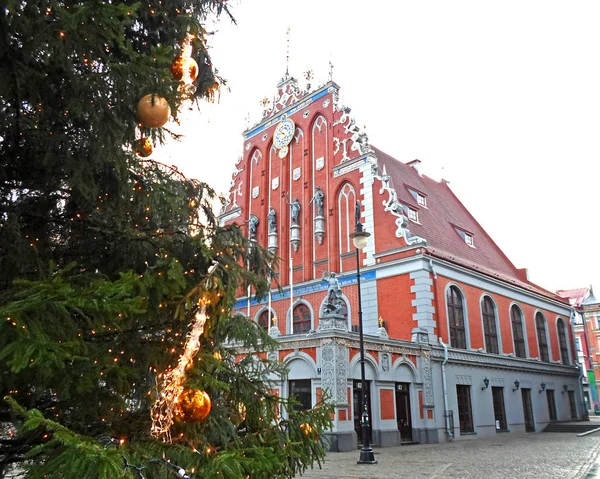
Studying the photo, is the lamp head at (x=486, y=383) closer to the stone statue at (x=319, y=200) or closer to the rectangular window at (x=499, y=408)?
the rectangular window at (x=499, y=408)

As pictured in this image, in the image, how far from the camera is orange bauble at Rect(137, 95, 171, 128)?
3.38m

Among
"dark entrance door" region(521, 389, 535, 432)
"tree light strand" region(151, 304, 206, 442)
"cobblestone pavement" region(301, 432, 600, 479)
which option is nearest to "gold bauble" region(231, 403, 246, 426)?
"tree light strand" region(151, 304, 206, 442)

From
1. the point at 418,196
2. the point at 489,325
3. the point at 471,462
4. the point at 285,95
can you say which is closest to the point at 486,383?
the point at 489,325

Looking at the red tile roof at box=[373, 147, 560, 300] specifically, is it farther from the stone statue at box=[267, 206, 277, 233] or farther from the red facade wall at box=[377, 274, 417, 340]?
the stone statue at box=[267, 206, 277, 233]

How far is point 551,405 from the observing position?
1057 inches

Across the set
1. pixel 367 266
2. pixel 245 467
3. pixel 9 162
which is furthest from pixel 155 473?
pixel 367 266

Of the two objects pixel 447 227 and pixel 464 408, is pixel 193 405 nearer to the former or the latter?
pixel 464 408

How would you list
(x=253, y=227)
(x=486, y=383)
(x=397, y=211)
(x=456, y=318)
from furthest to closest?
(x=253, y=227) < (x=486, y=383) < (x=456, y=318) < (x=397, y=211)

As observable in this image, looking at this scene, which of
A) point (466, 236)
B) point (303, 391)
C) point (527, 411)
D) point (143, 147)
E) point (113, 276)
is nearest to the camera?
point (113, 276)

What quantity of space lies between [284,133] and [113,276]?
22463 mm

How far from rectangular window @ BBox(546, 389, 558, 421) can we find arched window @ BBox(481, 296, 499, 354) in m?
6.13

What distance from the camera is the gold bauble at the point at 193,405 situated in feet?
10.2

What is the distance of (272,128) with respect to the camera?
1049 inches

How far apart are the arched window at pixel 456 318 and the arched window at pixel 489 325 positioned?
80.1 inches
